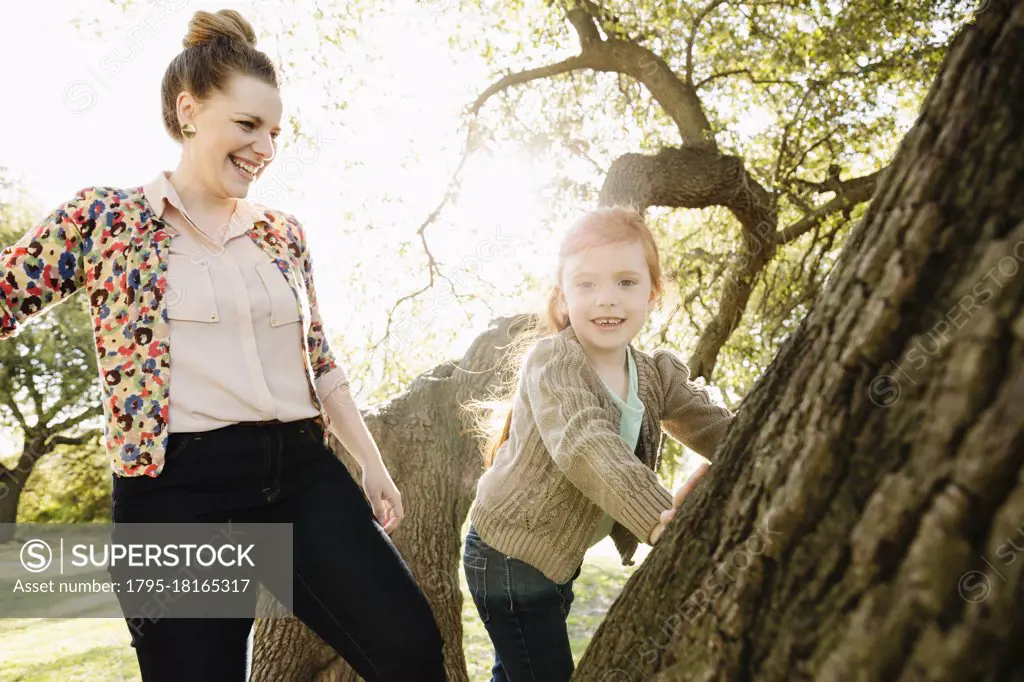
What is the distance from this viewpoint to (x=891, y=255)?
113 cm

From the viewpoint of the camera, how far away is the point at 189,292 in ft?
6.39

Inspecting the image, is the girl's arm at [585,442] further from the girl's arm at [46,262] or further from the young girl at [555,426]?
the girl's arm at [46,262]

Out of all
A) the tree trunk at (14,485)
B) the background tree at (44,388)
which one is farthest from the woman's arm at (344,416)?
the tree trunk at (14,485)

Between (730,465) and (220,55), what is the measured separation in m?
1.74

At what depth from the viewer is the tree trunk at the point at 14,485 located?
17016 millimetres

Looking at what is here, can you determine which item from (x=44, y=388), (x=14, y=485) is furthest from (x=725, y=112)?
(x=14, y=485)

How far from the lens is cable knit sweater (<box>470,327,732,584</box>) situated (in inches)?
72.5

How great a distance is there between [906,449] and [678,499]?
73cm

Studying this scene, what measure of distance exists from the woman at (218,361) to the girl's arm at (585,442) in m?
0.58

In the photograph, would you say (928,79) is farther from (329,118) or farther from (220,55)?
(220,55)

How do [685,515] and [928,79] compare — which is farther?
[928,79]

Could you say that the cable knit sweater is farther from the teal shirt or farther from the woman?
the woman

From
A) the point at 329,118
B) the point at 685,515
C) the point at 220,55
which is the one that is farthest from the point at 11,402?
the point at 685,515

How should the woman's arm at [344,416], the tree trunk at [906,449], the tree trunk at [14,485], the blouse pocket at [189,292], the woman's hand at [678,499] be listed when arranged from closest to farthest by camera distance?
1. the tree trunk at [906,449]
2. the woman's hand at [678,499]
3. the blouse pocket at [189,292]
4. the woman's arm at [344,416]
5. the tree trunk at [14,485]
